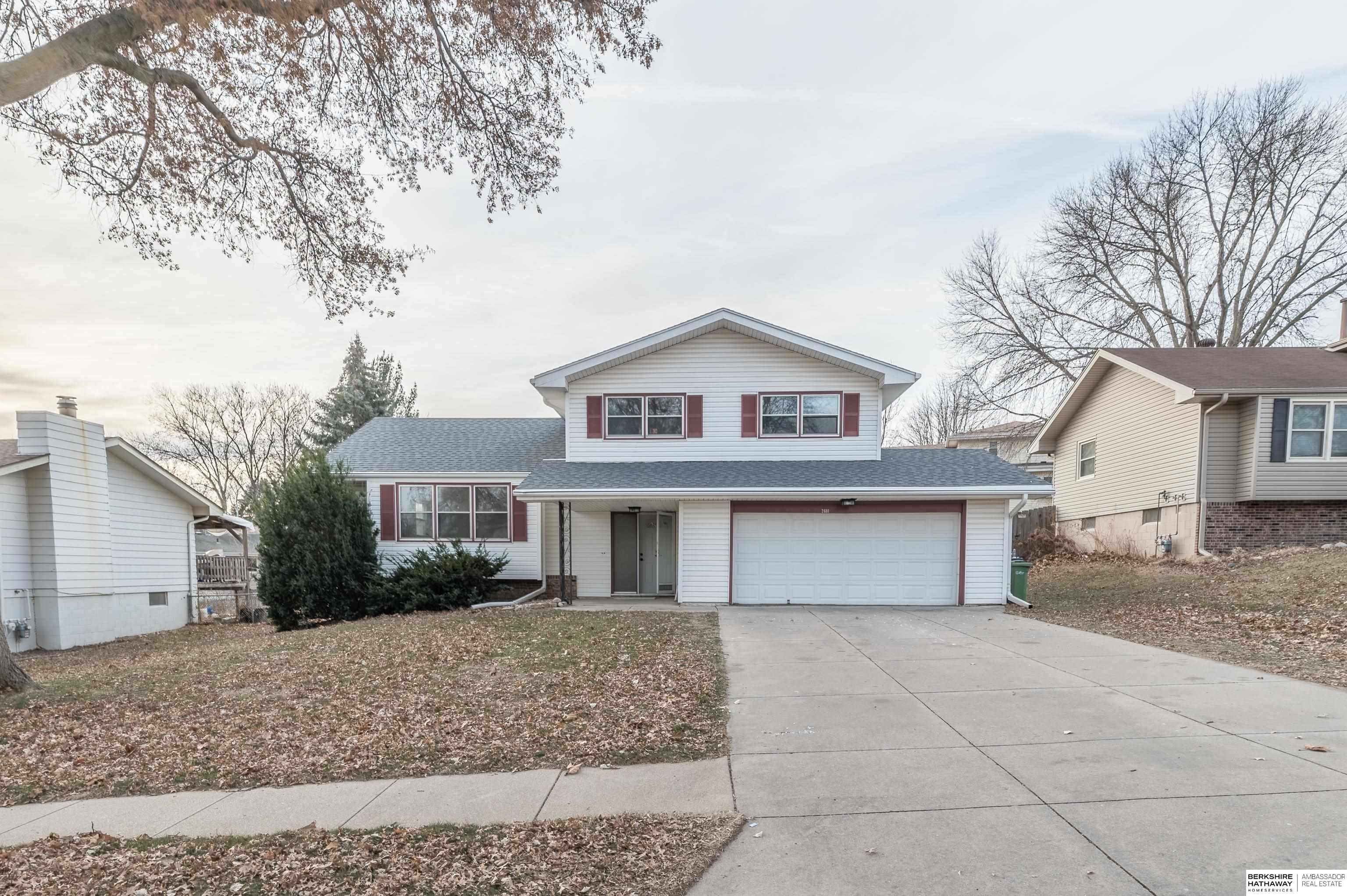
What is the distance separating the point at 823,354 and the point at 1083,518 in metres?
12.3

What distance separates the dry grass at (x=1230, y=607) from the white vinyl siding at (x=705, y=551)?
5.71 metres

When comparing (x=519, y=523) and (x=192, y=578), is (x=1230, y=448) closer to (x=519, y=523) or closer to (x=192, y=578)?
(x=519, y=523)

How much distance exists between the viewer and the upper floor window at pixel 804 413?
14.4m

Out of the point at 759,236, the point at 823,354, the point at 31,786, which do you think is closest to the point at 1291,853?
the point at 31,786

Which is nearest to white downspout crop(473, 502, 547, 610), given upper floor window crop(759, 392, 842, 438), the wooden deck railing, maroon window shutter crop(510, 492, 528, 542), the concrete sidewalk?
maroon window shutter crop(510, 492, 528, 542)

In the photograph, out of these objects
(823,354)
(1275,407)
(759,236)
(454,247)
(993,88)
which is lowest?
(1275,407)

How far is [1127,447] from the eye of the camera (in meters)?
17.8

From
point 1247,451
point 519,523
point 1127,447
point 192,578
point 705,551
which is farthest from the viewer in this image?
point 1127,447

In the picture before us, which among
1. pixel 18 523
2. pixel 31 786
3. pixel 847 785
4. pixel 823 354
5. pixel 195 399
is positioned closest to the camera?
pixel 847 785

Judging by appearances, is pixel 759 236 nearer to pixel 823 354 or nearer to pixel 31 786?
pixel 823 354

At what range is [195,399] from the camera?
119 feet

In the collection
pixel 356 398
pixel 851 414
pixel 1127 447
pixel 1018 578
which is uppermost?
pixel 356 398

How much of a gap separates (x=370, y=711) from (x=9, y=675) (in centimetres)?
497

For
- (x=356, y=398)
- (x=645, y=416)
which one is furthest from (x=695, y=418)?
(x=356, y=398)
